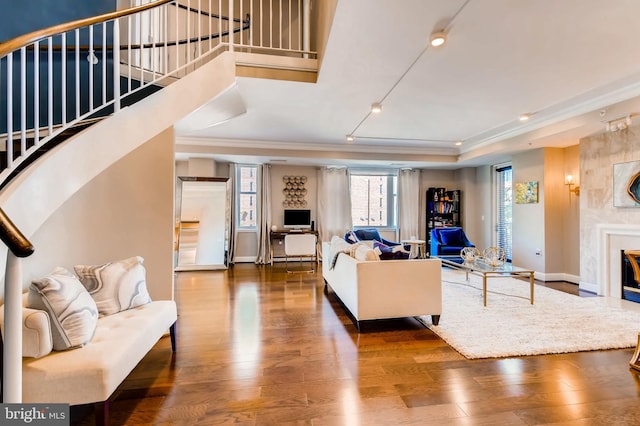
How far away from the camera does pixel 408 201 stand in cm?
769

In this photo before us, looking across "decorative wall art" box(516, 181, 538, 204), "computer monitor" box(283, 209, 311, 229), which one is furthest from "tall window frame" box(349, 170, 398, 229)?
"decorative wall art" box(516, 181, 538, 204)

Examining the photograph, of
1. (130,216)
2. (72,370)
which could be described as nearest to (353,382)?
(72,370)

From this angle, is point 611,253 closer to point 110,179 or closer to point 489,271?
point 489,271

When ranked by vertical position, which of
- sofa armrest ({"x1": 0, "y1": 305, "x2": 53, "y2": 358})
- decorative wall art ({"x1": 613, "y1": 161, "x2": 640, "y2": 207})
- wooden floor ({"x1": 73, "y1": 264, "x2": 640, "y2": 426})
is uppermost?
decorative wall art ({"x1": 613, "y1": 161, "x2": 640, "y2": 207})

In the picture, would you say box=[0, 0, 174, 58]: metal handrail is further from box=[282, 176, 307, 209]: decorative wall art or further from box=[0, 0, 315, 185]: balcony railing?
box=[282, 176, 307, 209]: decorative wall art

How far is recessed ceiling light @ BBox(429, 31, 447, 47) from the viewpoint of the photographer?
231 centimetres

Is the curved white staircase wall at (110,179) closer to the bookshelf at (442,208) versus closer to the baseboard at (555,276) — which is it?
the baseboard at (555,276)

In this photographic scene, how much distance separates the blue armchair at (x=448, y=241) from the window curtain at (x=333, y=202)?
2.06m

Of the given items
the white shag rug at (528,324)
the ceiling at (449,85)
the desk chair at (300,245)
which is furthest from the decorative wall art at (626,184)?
the desk chair at (300,245)

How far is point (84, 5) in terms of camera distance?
304cm

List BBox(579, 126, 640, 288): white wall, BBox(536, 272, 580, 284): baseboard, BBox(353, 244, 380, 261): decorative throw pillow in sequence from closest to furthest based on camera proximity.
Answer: BBox(353, 244, 380, 261): decorative throw pillow
BBox(579, 126, 640, 288): white wall
BBox(536, 272, 580, 284): baseboard

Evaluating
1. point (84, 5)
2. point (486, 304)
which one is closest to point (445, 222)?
point (486, 304)

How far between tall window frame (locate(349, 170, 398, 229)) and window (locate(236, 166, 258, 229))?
2.47 m

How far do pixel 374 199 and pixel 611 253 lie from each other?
4.63 metres
